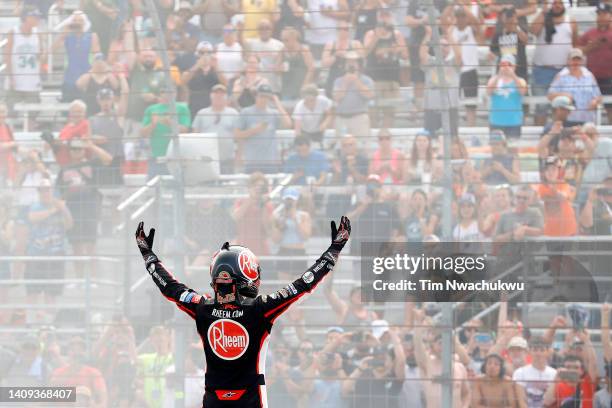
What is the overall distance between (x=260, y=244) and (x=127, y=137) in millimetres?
1394

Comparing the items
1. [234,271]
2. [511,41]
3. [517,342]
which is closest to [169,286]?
[234,271]

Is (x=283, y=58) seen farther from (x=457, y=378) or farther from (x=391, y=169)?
(x=457, y=378)

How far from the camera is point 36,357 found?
966 cm

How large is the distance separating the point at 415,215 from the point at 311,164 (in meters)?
0.90

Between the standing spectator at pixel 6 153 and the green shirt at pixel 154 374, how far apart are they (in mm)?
1828

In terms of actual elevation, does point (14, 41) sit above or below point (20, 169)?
above

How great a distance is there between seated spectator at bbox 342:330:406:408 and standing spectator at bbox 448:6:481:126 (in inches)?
77.0

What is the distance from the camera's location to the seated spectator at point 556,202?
9.13 metres

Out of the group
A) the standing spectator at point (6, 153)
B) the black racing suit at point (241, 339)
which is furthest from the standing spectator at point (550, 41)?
the standing spectator at point (6, 153)

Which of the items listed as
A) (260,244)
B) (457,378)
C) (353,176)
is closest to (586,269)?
(457,378)

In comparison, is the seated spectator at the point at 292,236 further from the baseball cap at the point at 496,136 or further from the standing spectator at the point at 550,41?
the standing spectator at the point at 550,41

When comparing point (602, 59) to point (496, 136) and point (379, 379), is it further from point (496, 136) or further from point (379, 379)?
point (379, 379)

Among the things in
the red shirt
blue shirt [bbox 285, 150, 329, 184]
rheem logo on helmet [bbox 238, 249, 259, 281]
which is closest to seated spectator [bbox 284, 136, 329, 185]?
blue shirt [bbox 285, 150, 329, 184]

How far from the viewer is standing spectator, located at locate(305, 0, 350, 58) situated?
952 centimetres
